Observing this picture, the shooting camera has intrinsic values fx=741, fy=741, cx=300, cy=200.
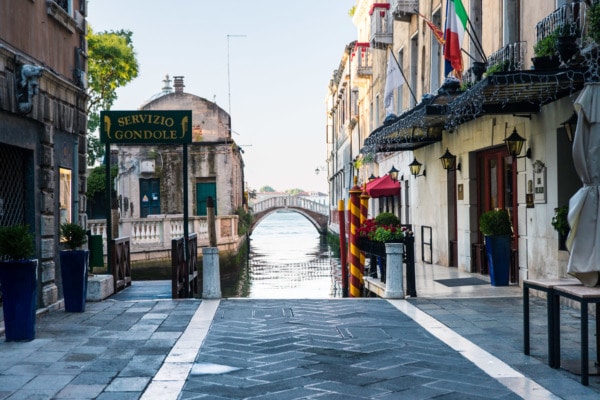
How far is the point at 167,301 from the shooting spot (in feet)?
34.9

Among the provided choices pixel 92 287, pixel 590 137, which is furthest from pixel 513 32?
pixel 92 287

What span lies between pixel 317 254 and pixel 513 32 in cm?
2774

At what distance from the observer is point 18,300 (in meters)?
7.39

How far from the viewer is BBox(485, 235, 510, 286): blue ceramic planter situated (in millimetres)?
12062

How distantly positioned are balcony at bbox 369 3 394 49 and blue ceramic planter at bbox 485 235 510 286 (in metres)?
12.9

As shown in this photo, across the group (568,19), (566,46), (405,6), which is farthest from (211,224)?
(566,46)

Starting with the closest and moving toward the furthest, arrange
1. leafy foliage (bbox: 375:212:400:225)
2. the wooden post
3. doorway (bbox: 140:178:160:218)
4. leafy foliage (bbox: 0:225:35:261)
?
leafy foliage (bbox: 0:225:35:261) → leafy foliage (bbox: 375:212:400:225) → the wooden post → doorway (bbox: 140:178:160:218)

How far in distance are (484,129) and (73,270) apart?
26.0ft

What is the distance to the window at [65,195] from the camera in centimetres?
1080

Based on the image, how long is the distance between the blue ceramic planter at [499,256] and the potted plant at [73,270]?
6.40m

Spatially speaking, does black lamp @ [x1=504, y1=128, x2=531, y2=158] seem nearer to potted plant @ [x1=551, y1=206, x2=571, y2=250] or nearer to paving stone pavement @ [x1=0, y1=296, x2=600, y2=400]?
potted plant @ [x1=551, y1=206, x2=571, y2=250]

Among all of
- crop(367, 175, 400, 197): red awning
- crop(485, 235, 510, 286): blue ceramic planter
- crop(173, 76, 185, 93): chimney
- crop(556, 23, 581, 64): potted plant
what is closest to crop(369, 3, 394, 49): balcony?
crop(367, 175, 400, 197): red awning

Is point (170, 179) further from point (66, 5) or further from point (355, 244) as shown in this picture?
point (66, 5)

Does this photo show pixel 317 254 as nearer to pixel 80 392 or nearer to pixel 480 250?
pixel 480 250
